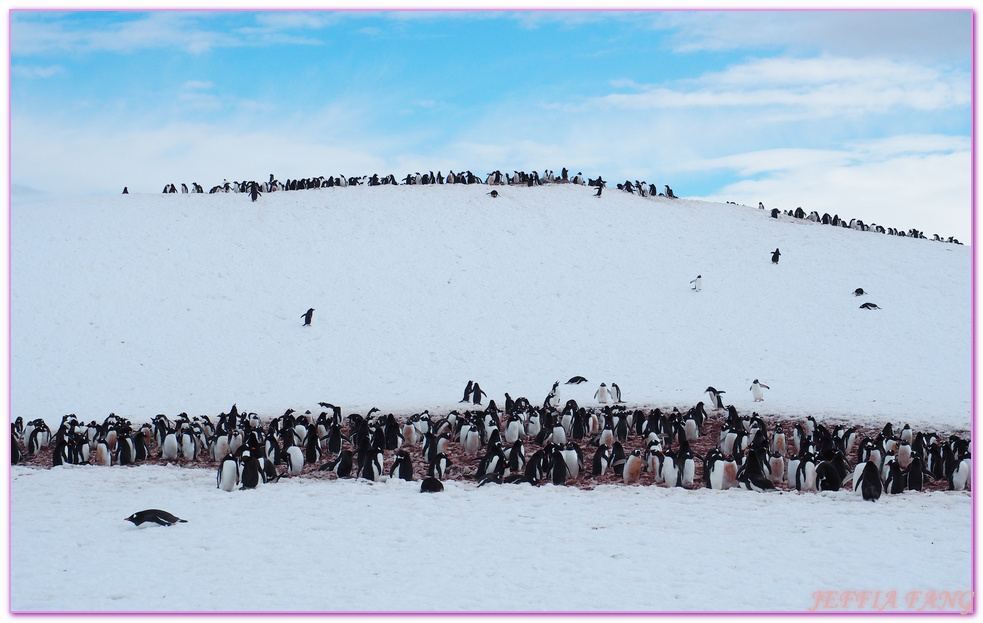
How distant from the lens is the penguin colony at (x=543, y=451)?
1096cm

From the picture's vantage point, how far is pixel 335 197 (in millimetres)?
36750

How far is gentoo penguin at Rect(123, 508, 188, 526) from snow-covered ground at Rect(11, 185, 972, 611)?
0.47 ft

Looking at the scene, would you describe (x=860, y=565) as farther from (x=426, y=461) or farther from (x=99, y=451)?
(x=99, y=451)

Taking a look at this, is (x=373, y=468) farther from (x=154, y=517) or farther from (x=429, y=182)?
(x=429, y=182)

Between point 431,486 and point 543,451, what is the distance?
195cm

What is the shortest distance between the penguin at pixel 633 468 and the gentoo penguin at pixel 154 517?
6.05 m

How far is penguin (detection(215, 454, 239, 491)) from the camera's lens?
1084cm

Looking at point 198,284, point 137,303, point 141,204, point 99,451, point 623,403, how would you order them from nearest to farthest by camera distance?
point 99,451
point 623,403
point 137,303
point 198,284
point 141,204

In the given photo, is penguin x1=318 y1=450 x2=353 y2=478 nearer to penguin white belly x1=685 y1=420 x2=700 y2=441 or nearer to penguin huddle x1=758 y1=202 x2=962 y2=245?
penguin white belly x1=685 y1=420 x2=700 y2=441

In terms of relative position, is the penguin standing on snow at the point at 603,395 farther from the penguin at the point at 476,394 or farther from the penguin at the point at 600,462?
the penguin at the point at 600,462

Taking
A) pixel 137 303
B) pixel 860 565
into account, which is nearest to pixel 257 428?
pixel 860 565

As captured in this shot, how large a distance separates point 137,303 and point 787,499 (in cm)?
2192

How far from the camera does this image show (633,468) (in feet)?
37.4

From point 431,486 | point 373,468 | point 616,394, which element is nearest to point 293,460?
point 373,468
